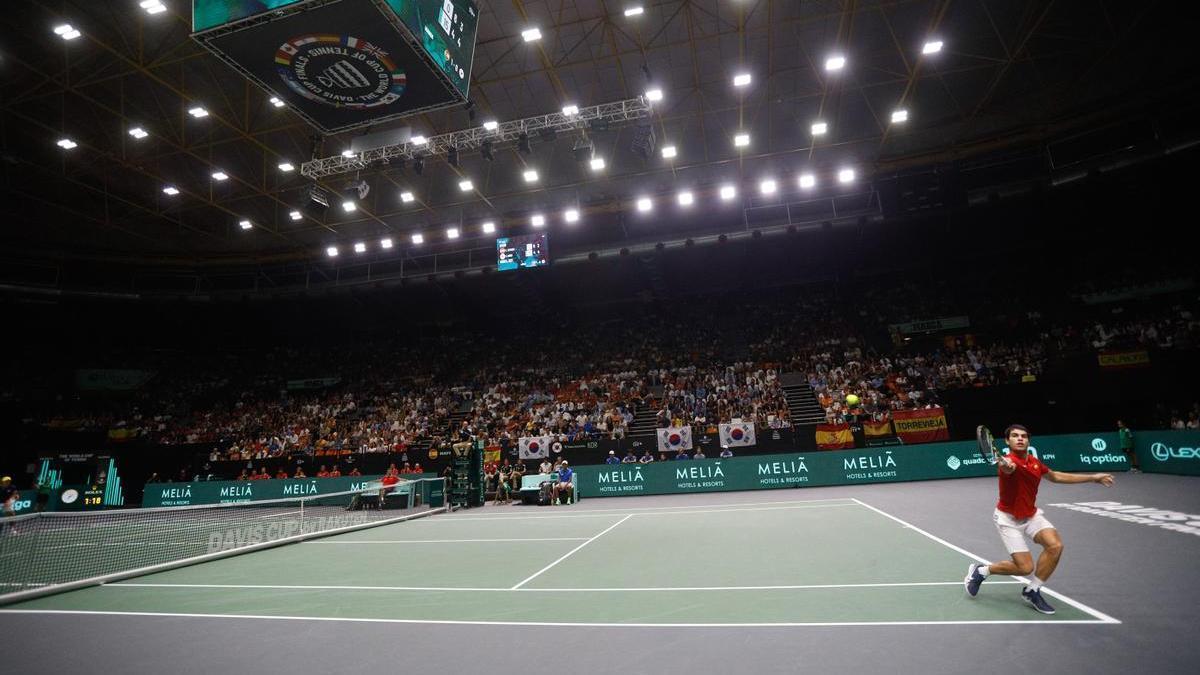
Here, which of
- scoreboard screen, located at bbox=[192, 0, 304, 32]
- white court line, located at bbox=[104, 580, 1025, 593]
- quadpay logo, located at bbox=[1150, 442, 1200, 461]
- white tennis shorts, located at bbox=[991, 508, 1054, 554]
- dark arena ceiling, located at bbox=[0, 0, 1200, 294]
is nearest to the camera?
white tennis shorts, located at bbox=[991, 508, 1054, 554]

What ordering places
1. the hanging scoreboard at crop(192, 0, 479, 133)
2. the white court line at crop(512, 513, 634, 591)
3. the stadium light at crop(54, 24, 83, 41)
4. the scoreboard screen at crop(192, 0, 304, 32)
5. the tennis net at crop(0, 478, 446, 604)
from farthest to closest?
the stadium light at crop(54, 24, 83, 41) → the hanging scoreboard at crop(192, 0, 479, 133) → the scoreboard screen at crop(192, 0, 304, 32) → the tennis net at crop(0, 478, 446, 604) → the white court line at crop(512, 513, 634, 591)

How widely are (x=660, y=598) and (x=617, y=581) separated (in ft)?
3.43

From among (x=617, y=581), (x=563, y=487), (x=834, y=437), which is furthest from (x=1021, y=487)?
(x=834, y=437)

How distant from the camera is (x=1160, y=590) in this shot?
4.82m

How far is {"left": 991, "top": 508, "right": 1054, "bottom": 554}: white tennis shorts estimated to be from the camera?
485cm

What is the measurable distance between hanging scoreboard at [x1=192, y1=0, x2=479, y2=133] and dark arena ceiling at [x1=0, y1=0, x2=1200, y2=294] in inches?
227

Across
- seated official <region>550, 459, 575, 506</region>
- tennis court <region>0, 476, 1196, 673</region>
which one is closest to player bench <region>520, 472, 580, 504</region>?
seated official <region>550, 459, 575, 506</region>

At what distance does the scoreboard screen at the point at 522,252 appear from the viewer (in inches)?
1122

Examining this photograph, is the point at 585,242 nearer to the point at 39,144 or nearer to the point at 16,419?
the point at 39,144

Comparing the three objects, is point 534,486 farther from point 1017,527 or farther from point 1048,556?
point 1048,556

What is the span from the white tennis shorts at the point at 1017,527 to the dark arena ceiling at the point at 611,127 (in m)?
16.1

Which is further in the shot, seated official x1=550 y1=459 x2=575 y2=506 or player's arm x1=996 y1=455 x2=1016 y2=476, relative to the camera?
seated official x1=550 y1=459 x2=575 y2=506

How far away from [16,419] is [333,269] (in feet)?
56.6

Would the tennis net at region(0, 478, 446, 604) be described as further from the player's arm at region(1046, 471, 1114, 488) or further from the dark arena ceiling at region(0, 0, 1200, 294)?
the dark arena ceiling at region(0, 0, 1200, 294)
